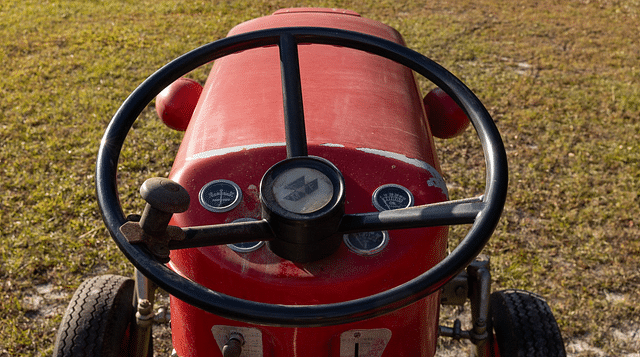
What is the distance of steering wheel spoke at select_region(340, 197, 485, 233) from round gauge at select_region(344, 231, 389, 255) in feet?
0.39

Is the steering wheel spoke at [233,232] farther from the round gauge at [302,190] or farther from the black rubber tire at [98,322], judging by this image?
the black rubber tire at [98,322]

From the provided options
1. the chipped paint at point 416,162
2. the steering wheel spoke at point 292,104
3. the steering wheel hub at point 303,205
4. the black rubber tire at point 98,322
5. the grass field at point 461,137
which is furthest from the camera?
the grass field at point 461,137

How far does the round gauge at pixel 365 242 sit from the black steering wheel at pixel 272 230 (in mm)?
122

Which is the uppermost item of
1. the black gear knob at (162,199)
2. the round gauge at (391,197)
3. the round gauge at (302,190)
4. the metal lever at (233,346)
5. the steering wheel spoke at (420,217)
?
the black gear knob at (162,199)

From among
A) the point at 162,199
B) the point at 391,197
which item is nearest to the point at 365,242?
the point at 391,197

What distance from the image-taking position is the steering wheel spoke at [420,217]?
0.92 m

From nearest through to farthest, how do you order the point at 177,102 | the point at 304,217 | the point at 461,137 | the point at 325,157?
the point at 304,217, the point at 325,157, the point at 177,102, the point at 461,137

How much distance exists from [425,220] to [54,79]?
3589 mm

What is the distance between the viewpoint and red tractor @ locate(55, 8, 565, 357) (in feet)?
2.79

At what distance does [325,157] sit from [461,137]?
2.23m

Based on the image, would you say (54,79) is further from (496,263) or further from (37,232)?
(496,263)

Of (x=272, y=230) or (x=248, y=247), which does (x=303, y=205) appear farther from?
(x=248, y=247)

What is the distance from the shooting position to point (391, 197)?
1159 millimetres

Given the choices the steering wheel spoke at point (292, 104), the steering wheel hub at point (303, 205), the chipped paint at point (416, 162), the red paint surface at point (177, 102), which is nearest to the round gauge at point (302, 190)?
the steering wheel hub at point (303, 205)
